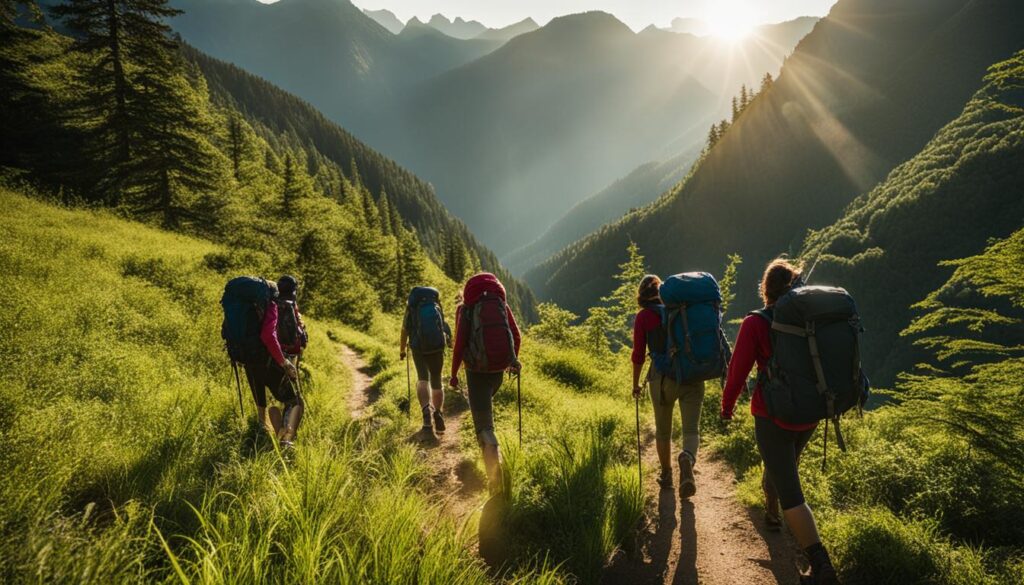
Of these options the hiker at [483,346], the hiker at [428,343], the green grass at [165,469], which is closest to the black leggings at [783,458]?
the green grass at [165,469]

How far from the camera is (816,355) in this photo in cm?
320

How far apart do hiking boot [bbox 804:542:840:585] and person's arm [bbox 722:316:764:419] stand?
1117mm

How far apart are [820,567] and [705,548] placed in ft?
3.77

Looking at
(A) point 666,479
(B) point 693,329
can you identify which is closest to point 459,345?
(B) point 693,329

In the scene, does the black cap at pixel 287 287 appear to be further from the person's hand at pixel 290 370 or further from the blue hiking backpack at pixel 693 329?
the blue hiking backpack at pixel 693 329

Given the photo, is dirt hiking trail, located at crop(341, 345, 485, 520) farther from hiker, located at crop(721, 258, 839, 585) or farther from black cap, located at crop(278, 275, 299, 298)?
black cap, located at crop(278, 275, 299, 298)

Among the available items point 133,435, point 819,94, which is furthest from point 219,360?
point 819,94

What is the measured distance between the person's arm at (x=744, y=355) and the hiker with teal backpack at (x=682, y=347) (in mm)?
776

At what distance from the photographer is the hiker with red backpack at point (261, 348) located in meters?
5.24

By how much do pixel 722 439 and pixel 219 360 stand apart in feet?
29.8

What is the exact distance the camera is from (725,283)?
1298 centimetres

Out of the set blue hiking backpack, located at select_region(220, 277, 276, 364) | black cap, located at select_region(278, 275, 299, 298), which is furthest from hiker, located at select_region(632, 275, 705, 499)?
black cap, located at select_region(278, 275, 299, 298)

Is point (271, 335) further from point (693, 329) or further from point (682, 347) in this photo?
point (693, 329)

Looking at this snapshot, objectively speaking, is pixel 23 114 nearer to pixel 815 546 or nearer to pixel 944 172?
pixel 815 546
